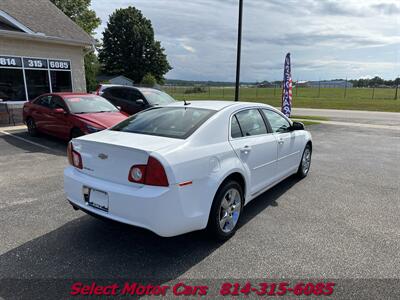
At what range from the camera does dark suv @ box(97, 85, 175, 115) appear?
1051cm

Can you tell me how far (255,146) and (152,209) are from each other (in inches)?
66.8

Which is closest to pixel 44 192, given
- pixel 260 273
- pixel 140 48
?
pixel 260 273

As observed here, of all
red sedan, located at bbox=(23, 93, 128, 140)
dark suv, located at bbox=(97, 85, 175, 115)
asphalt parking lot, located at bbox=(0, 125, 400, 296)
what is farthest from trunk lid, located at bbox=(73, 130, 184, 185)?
dark suv, located at bbox=(97, 85, 175, 115)

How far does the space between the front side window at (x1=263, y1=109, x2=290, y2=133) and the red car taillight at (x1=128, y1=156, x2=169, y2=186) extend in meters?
2.32

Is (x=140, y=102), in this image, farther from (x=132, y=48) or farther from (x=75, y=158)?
(x=132, y=48)

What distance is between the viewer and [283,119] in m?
4.99

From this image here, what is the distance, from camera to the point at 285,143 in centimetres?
464

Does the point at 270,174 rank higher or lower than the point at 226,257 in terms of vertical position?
higher

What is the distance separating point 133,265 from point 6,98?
12.3m

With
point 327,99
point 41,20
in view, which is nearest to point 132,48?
point 327,99

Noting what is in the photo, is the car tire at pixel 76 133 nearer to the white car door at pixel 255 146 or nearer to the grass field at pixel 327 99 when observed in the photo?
the white car door at pixel 255 146

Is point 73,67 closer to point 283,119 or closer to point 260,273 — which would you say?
point 283,119

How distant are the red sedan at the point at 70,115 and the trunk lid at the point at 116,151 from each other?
13.8ft

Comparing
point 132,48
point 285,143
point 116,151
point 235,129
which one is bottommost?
point 285,143
